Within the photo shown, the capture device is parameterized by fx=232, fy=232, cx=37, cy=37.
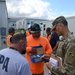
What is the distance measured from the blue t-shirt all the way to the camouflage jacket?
43 cm

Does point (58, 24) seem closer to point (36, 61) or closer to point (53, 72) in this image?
point (53, 72)

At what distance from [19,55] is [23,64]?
164 millimetres

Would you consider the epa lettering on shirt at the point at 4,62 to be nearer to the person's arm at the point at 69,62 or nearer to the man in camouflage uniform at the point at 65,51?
the man in camouflage uniform at the point at 65,51

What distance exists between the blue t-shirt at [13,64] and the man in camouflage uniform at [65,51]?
42 centimetres

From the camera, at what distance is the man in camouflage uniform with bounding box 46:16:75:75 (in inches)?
116

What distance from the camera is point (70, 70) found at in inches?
117

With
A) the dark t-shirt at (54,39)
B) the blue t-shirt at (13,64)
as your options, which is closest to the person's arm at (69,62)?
the blue t-shirt at (13,64)

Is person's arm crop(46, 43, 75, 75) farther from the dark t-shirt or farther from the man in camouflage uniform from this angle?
the dark t-shirt

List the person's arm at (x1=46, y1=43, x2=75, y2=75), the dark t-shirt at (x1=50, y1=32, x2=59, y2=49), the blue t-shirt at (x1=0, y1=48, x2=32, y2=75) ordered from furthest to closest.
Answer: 1. the dark t-shirt at (x1=50, y1=32, x2=59, y2=49)
2. the blue t-shirt at (x1=0, y1=48, x2=32, y2=75)
3. the person's arm at (x1=46, y1=43, x2=75, y2=75)

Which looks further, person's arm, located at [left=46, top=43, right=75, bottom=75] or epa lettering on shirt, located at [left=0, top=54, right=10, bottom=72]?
epa lettering on shirt, located at [left=0, top=54, right=10, bottom=72]

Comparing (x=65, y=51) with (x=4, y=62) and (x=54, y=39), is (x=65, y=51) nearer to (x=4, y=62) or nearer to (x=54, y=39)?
(x=4, y=62)

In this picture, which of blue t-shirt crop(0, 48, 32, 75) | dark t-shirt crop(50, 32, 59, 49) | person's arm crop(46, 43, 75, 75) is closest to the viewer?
person's arm crop(46, 43, 75, 75)

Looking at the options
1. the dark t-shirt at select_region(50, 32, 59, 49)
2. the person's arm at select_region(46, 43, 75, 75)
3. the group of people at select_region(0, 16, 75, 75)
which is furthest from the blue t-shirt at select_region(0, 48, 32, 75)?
the dark t-shirt at select_region(50, 32, 59, 49)

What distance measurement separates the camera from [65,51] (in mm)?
3135
